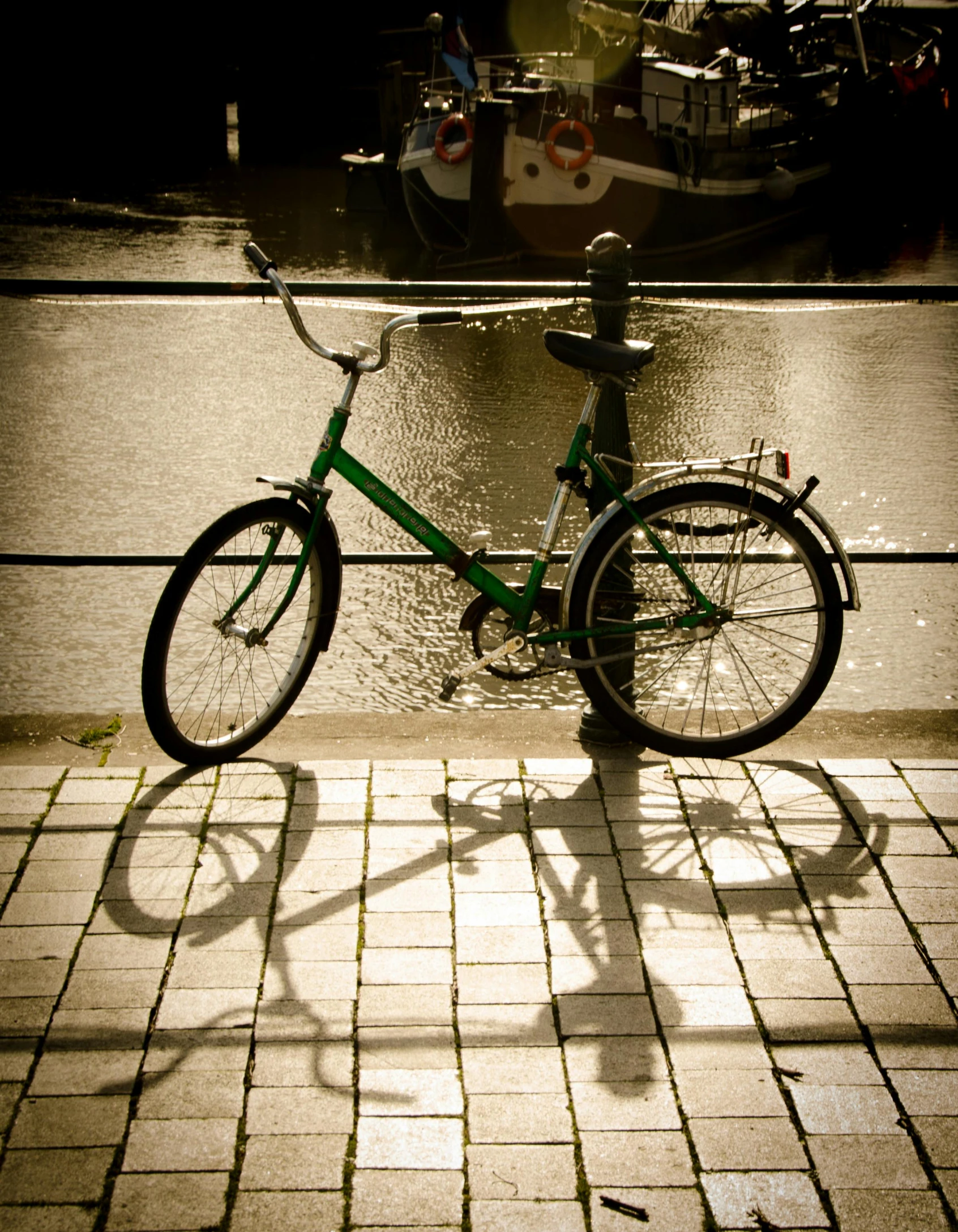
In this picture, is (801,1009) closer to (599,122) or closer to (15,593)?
(15,593)

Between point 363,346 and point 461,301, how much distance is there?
11.0 m

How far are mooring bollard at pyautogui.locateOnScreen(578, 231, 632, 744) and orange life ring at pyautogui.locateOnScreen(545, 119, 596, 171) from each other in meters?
13.5

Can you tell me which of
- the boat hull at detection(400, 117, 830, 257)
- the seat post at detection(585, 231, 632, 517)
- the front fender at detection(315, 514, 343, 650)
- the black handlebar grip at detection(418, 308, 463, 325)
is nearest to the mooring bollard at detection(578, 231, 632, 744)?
the seat post at detection(585, 231, 632, 517)

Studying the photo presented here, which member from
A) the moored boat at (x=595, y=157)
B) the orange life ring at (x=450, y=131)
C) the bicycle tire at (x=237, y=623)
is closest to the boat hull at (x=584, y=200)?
the moored boat at (x=595, y=157)

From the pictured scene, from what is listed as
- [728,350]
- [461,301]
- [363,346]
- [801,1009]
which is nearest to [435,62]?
[461,301]

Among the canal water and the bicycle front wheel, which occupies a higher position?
the bicycle front wheel

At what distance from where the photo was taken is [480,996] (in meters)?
2.80

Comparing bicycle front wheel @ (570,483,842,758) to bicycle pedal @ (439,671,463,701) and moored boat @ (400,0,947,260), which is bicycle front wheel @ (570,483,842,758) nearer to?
bicycle pedal @ (439,671,463,701)

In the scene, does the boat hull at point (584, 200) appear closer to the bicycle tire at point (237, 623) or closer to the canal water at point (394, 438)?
the canal water at point (394, 438)

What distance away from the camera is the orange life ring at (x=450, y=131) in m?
17.0

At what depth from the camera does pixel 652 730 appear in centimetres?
377

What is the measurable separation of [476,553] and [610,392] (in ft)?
1.88

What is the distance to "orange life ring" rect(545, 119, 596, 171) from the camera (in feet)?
54.0

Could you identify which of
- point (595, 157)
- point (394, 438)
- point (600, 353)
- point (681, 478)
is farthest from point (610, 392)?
point (595, 157)
